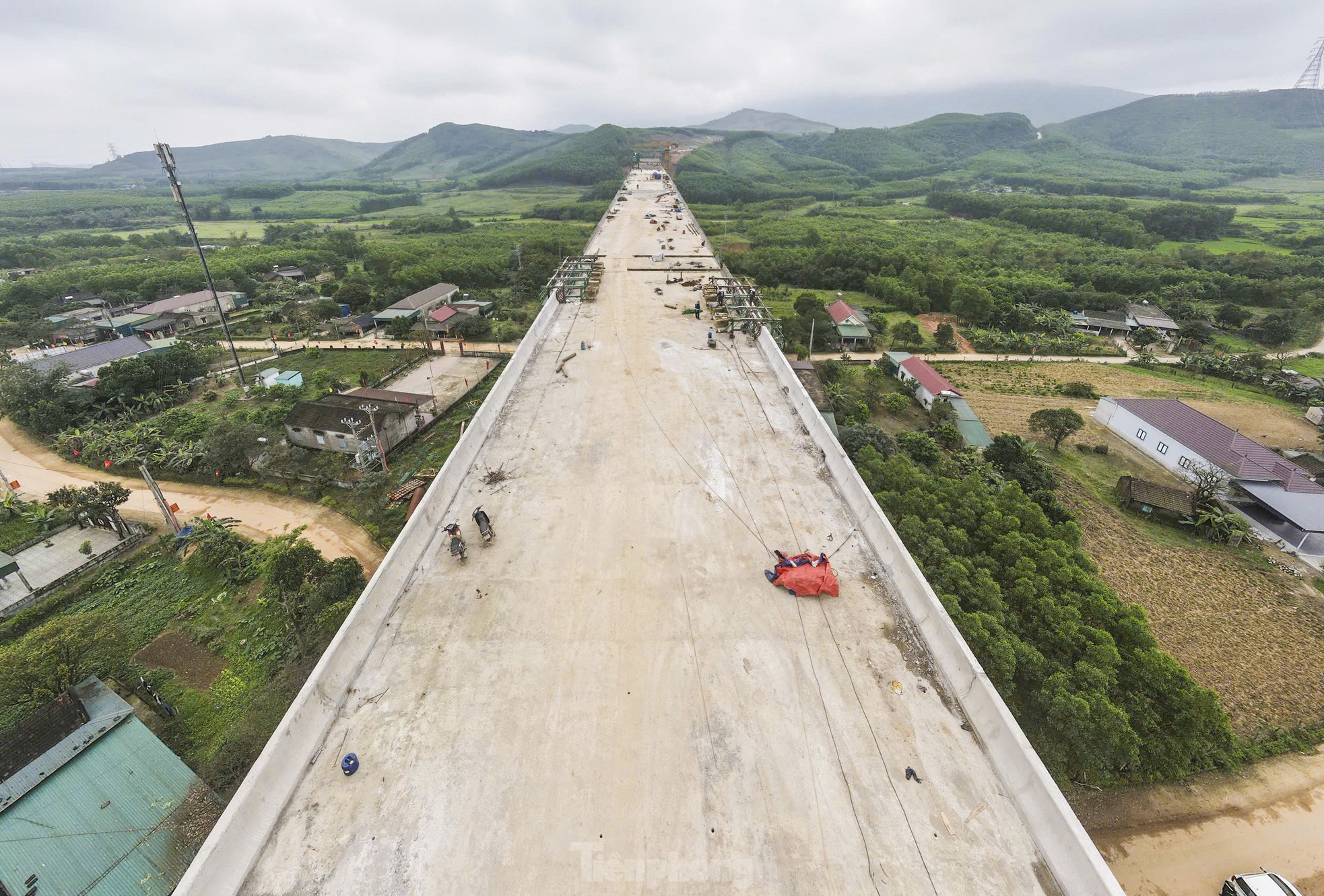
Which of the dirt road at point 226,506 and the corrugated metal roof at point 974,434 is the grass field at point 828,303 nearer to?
the corrugated metal roof at point 974,434

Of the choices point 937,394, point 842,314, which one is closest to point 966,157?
point 842,314

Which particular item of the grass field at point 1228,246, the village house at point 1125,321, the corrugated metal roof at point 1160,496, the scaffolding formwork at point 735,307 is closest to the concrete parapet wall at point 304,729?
the scaffolding formwork at point 735,307

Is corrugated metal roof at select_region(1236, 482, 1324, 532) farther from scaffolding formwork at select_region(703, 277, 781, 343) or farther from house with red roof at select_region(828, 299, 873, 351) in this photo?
house with red roof at select_region(828, 299, 873, 351)

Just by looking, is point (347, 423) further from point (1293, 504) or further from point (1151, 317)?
point (1151, 317)

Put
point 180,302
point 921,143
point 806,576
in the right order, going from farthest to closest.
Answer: point 921,143, point 180,302, point 806,576

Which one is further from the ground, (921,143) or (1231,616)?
(921,143)

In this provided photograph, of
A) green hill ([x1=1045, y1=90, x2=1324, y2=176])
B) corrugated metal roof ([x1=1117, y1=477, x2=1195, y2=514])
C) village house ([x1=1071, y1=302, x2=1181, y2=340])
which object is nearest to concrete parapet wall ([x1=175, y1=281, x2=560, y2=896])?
corrugated metal roof ([x1=1117, y1=477, x2=1195, y2=514])

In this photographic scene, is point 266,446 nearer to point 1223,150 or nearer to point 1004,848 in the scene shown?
point 1004,848

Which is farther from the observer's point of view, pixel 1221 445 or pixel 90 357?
pixel 90 357
